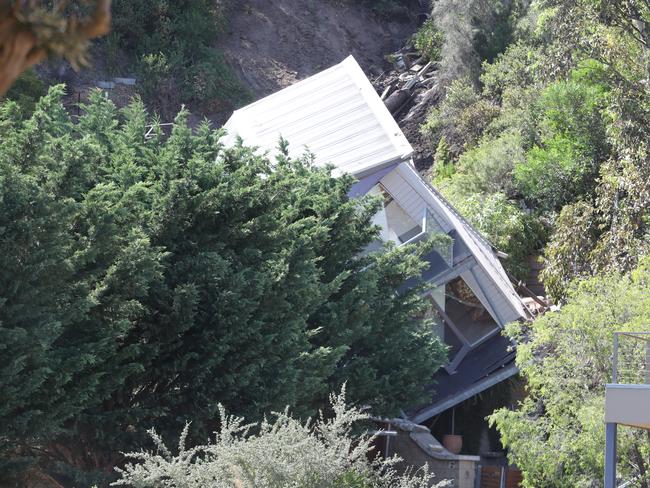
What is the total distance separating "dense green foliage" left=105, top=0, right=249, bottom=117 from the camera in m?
39.8

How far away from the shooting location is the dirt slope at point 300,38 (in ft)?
145

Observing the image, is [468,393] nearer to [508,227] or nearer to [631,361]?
[508,227]

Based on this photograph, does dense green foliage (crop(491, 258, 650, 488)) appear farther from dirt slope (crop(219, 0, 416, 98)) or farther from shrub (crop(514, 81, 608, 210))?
dirt slope (crop(219, 0, 416, 98))

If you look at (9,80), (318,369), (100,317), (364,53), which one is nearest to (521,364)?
(318,369)

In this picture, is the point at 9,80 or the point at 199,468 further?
the point at 199,468

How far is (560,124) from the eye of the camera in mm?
32062

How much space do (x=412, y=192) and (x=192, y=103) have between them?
1753 centimetres

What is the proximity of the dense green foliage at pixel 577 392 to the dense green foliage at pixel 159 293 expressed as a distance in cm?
266

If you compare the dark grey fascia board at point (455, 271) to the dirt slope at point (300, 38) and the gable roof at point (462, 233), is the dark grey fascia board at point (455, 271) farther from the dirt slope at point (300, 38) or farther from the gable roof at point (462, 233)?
the dirt slope at point (300, 38)

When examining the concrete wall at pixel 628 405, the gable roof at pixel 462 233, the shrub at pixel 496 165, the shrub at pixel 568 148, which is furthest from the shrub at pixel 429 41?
the concrete wall at pixel 628 405

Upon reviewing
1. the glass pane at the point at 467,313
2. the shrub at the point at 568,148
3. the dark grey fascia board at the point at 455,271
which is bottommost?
the glass pane at the point at 467,313

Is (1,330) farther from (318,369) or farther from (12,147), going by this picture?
(318,369)

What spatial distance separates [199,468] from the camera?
11414mm

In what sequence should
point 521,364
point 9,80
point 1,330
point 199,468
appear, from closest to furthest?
point 9,80 < point 199,468 < point 1,330 < point 521,364
